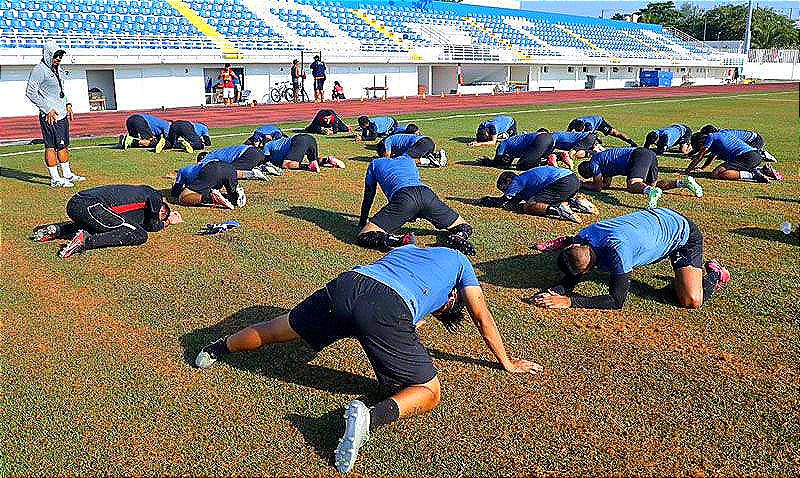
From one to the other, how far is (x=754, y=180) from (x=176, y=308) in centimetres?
935

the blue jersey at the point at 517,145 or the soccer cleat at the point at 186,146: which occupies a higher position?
the blue jersey at the point at 517,145

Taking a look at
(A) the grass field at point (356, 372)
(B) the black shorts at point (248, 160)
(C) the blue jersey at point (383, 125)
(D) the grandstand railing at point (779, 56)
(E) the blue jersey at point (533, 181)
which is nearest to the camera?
(A) the grass field at point (356, 372)

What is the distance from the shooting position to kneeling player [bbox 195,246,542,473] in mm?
3627

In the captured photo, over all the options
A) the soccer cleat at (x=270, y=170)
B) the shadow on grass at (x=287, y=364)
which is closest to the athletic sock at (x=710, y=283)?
the shadow on grass at (x=287, y=364)

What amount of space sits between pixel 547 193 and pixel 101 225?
5099mm


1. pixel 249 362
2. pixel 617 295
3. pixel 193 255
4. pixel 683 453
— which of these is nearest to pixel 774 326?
pixel 617 295

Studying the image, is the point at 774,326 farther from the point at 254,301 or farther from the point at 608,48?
the point at 608,48

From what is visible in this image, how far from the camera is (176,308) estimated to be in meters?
5.51

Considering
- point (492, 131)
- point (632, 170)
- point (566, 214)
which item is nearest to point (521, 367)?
point (566, 214)

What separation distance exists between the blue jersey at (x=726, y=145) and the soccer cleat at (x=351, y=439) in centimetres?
974

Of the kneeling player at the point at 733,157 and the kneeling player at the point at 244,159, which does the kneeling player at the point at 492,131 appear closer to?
the kneeling player at the point at 733,157

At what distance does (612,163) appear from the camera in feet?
31.8

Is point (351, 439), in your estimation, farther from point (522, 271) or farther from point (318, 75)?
point (318, 75)

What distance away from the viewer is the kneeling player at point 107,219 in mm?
6973
